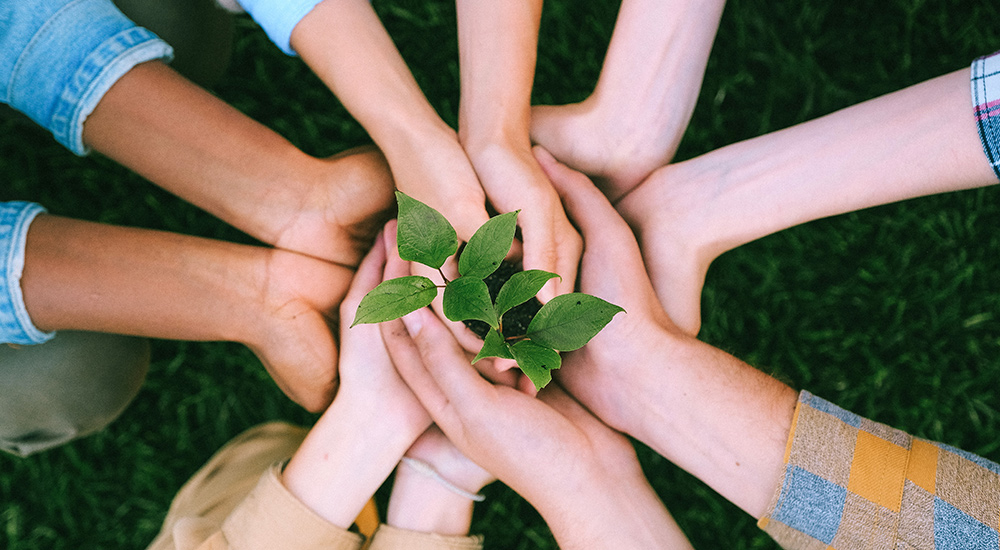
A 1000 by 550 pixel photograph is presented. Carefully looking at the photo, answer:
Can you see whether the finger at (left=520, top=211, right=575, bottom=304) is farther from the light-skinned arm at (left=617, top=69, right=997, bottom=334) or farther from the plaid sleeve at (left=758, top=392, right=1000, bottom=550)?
the plaid sleeve at (left=758, top=392, right=1000, bottom=550)

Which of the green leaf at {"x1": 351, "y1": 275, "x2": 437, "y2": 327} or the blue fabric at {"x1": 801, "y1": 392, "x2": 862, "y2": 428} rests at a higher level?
the green leaf at {"x1": 351, "y1": 275, "x2": 437, "y2": 327}

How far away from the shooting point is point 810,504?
1030mm

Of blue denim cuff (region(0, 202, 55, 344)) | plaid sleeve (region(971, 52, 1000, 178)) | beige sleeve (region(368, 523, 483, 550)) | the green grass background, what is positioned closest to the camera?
plaid sleeve (region(971, 52, 1000, 178))

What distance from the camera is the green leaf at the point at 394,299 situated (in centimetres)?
71

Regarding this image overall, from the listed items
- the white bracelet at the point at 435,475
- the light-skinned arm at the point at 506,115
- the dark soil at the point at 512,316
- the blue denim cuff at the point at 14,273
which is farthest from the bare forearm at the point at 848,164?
the blue denim cuff at the point at 14,273

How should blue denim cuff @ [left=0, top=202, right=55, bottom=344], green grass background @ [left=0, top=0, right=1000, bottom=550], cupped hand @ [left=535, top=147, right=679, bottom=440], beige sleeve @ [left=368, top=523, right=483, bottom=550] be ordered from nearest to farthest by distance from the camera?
1. blue denim cuff @ [left=0, top=202, right=55, bottom=344]
2. cupped hand @ [left=535, top=147, right=679, bottom=440]
3. beige sleeve @ [left=368, top=523, right=483, bottom=550]
4. green grass background @ [left=0, top=0, right=1000, bottom=550]

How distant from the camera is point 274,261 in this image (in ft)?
4.10

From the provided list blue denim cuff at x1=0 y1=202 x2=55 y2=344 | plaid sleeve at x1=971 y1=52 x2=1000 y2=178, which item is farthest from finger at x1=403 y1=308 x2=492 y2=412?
plaid sleeve at x1=971 y1=52 x2=1000 y2=178

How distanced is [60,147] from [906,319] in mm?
2595

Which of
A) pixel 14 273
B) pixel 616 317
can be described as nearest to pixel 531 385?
pixel 616 317

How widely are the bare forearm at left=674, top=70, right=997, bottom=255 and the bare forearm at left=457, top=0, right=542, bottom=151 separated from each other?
1.29ft

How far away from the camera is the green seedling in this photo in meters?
0.72

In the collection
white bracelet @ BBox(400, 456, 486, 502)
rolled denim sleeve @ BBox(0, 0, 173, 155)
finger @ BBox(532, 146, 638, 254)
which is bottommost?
white bracelet @ BBox(400, 456, 486, 502)

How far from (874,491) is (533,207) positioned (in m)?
0.78
